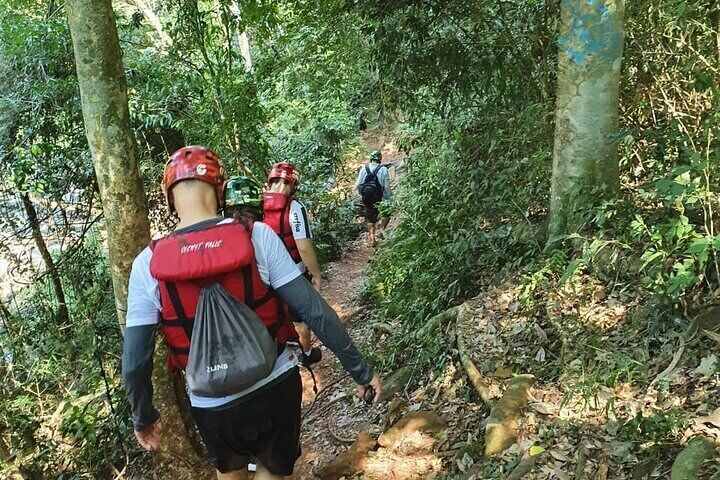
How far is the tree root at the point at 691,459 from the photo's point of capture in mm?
Answer: 2531

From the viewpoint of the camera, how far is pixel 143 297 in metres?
2.61

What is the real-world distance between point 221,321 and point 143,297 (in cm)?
44

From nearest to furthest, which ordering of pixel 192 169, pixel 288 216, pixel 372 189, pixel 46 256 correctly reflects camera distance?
pixel 192 169 < pixel 288 216 < pixel 46 256 < pixel 372 189

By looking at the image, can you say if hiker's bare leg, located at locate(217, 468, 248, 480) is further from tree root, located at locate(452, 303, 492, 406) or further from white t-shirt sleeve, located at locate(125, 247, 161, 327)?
tree root, located at locate(452, 303, 492, 406)

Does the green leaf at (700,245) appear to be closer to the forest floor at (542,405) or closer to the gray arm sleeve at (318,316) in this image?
the forest floor at (542,405)

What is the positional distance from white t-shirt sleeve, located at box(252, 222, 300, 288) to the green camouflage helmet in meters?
1.14

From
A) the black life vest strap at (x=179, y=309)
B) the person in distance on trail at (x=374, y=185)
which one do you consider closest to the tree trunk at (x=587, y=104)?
the black life vest strap at (x=179, y=309)

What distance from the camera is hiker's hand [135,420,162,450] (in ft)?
9.14

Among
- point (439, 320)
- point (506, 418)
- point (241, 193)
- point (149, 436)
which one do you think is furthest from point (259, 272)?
point (439, 320)

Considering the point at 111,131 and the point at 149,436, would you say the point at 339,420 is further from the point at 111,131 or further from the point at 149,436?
the point at 111,131

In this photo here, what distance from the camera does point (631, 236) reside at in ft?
13.6

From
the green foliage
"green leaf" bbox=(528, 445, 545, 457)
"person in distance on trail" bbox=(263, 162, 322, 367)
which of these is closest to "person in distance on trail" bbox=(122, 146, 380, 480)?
"green leaf" bbox=(528, 445, 545, 457)

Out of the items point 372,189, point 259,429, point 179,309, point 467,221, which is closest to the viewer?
point 179,309

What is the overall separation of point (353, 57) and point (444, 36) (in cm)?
263
